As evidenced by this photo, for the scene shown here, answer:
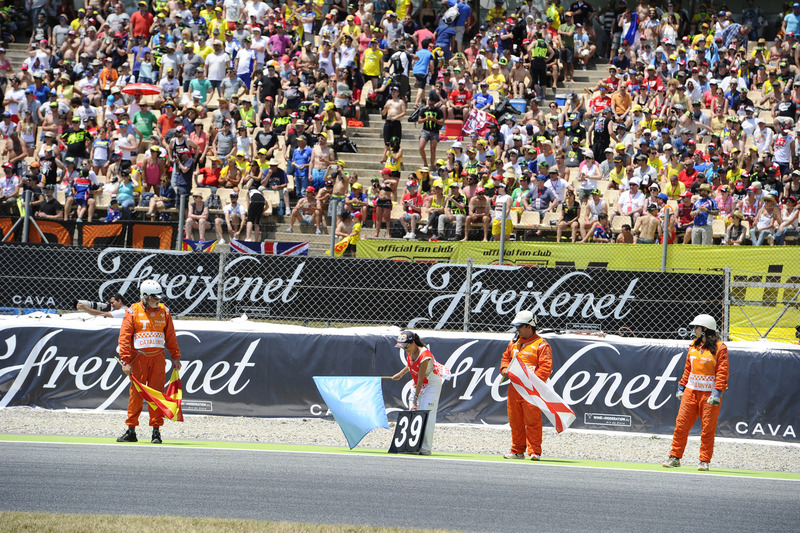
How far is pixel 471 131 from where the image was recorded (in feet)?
73.5

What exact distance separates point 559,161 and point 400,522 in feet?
45.2

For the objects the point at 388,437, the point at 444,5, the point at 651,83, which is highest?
the point at 444,5

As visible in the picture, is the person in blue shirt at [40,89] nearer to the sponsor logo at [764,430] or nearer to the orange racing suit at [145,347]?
the orange racing suit at [145,347]

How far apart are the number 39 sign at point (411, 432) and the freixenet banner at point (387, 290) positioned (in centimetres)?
349

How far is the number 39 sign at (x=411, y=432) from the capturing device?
11.1 metres

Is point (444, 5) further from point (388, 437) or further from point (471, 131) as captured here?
point (388, 437)

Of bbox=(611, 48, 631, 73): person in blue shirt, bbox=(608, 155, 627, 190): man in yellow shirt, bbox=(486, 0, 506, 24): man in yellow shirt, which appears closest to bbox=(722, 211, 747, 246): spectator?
bbox=(608, 155, 627, 190): man in yellow shirt

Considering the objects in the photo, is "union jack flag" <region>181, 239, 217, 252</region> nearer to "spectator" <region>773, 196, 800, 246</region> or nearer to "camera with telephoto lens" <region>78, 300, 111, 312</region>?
"camera with telephoto lens" <region>78, 300, 111, 312</region>

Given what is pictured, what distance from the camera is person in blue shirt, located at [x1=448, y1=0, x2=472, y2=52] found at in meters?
25.5

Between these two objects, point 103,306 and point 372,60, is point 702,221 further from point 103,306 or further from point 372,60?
point 372,60

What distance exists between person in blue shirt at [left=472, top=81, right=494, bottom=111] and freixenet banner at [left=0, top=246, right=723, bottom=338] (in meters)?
8.27

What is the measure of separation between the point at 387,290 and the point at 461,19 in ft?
43.1

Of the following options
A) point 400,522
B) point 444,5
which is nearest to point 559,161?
point 444,5

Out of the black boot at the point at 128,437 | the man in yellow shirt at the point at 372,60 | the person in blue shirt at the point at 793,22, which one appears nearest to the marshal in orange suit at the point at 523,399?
the black boot at the point at 128,437
